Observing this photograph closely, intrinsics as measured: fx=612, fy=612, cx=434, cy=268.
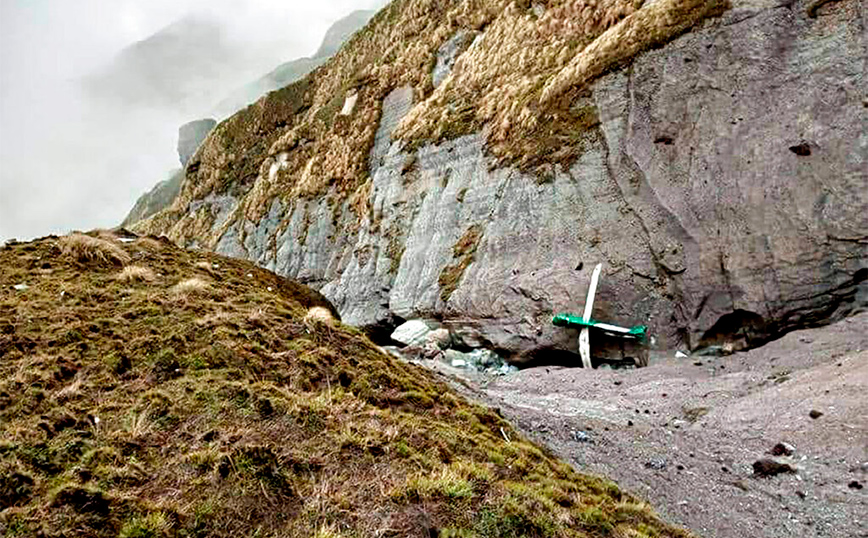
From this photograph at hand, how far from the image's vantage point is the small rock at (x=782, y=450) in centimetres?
1373

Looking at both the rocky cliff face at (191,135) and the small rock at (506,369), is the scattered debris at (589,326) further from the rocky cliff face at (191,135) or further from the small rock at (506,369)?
the rocky cliff face at (191,135)

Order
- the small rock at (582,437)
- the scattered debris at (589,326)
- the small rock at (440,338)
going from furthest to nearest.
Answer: the small rock at (440,338) < the scattered debris at (589,326) < the small rock at (582,437)

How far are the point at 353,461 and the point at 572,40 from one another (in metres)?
33.9

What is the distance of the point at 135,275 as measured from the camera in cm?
1526

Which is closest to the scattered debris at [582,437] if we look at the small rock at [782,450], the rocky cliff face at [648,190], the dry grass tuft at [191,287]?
the small rock at [782,450]

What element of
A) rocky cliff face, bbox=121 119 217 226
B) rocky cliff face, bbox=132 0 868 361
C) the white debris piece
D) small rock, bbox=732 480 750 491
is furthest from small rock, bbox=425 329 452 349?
rocky cliff face, bbox=121 119 217 226

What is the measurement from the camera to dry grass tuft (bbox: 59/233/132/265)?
54.0ft

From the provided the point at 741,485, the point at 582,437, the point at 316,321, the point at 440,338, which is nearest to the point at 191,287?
the point at 316,321

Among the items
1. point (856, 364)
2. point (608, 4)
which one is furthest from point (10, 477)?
point (608, 4)

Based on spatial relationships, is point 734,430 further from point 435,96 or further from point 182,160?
point 182,160

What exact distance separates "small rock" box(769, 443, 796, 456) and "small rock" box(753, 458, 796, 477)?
0.62 m

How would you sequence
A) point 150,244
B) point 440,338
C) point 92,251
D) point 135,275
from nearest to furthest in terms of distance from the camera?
point 135,275, point 92,251, point 150,244, point 440,338

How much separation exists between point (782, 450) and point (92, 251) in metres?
18.0

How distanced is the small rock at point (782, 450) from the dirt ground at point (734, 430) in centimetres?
14
